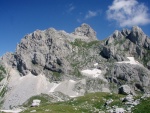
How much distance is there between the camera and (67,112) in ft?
270

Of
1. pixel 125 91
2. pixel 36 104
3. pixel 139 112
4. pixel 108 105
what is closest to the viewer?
pixel 139 112

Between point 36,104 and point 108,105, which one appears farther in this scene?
point 36,104

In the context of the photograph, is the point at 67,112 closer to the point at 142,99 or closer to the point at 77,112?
the point at 77,112

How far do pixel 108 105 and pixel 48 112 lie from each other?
969 inches

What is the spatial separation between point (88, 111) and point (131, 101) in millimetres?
14534

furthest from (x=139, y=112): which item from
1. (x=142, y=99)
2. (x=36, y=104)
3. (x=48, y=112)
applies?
(x=36, y=104)

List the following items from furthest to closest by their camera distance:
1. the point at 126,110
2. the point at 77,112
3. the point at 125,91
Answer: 1. the point at 125,91
2. the point at 77,112
3. the point at 126,110

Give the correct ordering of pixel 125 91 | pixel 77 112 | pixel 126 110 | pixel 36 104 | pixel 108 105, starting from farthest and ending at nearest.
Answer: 1. pixel 125 91
2. pixel 36 104
3. pixel 108 105
4. pixel 77 112
5. pixel 126 110

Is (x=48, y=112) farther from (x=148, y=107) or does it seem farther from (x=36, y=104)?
(x=36, y=104)

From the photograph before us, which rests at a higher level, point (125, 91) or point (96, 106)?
point (125, 91)

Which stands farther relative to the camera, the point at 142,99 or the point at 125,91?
the point at 125,91

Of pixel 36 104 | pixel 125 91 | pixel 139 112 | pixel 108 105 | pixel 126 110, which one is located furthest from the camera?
pixel 125 91

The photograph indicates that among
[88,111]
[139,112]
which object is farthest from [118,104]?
[139,112]

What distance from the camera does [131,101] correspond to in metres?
88.9
